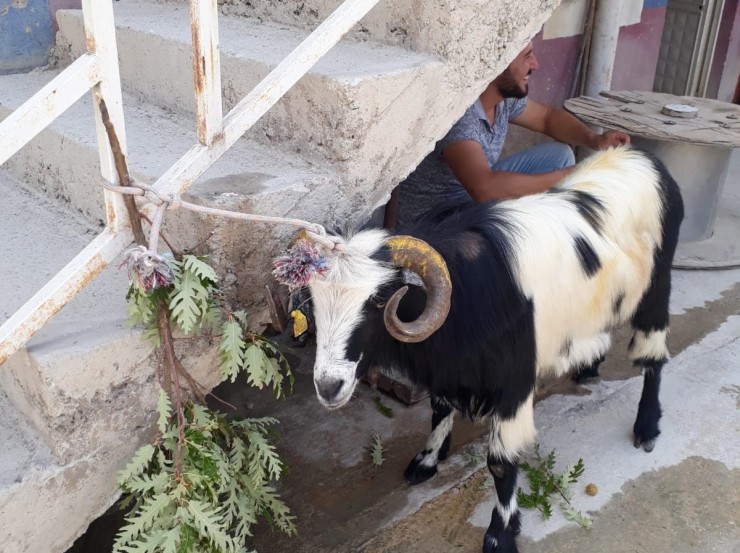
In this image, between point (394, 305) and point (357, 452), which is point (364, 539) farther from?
point (394, 305)

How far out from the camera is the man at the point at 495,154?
3475mm

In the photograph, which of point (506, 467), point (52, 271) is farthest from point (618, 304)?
point (52, 271)

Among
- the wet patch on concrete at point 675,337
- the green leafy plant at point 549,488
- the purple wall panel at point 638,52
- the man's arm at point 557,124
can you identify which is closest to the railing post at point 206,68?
the green leafy plant at point 549,488

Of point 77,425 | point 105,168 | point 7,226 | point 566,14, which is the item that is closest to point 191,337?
point 77,425

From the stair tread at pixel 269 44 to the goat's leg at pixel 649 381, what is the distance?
66.2 inches

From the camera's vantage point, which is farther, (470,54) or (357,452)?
(357,452)

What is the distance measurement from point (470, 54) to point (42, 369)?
6.11 ft

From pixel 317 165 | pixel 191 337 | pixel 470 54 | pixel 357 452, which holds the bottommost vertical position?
pixel 357 452

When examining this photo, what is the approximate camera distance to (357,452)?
3426 millimetres

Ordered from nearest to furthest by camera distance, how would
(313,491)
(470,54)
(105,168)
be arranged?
(105,168)
(470,54)
(313,491)

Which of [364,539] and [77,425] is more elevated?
[77,425]

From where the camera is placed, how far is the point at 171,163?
8.72 feet

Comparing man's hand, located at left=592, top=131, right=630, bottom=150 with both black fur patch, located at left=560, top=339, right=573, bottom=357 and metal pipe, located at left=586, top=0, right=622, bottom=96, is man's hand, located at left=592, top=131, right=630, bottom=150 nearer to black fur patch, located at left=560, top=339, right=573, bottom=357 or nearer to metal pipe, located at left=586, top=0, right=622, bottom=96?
black fur patch, located at left=560, top=339, right=573, bottom=357

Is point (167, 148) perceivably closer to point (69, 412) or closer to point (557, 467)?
point (69, 412)
